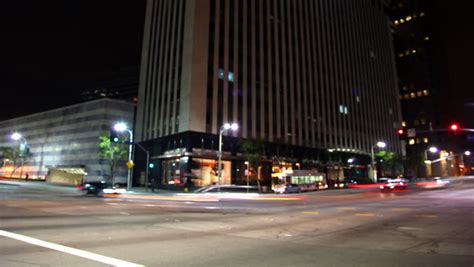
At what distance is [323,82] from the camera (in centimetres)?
7025

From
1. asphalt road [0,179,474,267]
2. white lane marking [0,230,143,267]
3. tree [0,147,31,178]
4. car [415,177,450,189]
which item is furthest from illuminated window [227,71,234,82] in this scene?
tree [0,147,31,178]

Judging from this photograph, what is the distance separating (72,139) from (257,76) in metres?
47.2

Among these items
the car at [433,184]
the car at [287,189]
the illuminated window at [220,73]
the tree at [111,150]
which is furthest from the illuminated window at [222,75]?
the car at [433,184]

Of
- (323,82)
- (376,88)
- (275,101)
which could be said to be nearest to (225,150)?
(275,101)

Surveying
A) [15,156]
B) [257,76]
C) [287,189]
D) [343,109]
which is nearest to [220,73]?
[257,76]

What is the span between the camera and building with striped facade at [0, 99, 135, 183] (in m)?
65.7

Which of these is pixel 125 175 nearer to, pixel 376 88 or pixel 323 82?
pixel 323 82

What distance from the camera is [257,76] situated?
55719 mm

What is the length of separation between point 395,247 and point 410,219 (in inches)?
271

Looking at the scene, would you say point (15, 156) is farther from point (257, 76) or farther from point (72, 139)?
point (257, 76)

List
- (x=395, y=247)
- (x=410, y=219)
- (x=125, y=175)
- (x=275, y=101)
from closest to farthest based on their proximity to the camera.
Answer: (x=395, y=247)
(x=410, y=219)
(x=275, y=101)
(x=125, y=175)

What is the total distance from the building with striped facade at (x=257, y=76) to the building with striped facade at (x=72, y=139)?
10861 mm

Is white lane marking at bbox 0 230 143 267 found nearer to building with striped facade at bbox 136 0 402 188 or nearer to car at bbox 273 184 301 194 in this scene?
car at bbox 273 184 301 194

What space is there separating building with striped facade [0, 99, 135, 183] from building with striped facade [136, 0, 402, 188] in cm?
1086
